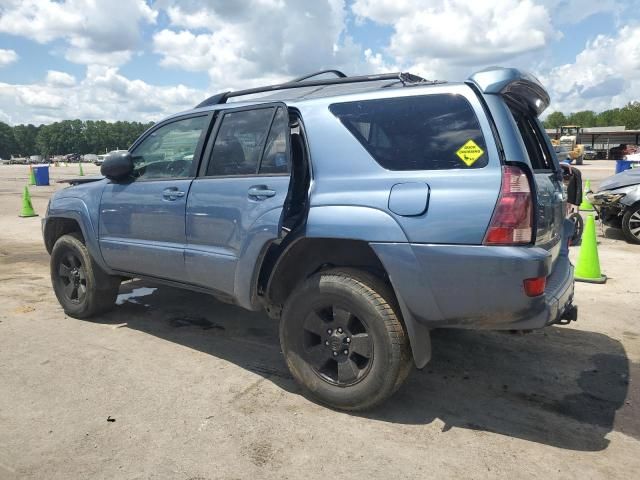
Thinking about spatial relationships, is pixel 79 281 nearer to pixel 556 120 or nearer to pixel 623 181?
pixel 623 181

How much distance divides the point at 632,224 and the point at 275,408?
25.5ft

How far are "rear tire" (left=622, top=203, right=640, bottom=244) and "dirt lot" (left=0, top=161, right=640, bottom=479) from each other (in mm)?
4210

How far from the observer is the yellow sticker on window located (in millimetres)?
2721

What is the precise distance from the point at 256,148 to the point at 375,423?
6.39 feet

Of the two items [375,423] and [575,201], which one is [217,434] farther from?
[575,201]

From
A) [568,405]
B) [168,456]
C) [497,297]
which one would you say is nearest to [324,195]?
[497,297]

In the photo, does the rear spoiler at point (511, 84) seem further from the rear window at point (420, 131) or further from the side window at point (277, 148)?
the side window at point (277, 148)

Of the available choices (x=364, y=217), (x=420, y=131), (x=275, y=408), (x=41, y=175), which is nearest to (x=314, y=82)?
(x=420, y=131)

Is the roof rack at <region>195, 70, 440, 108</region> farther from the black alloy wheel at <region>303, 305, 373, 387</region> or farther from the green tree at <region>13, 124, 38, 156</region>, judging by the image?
the green tree at <region>13, 124, 38, 156</region>

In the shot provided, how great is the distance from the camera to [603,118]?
106m

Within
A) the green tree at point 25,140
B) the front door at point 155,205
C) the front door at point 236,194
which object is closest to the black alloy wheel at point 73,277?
the front door at point 155,205

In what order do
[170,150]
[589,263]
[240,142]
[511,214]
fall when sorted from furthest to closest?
[589,263] → [170,150] → [240,142] → [511,214]

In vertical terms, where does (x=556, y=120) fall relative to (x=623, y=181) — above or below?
above

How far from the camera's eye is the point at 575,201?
4352 mm
